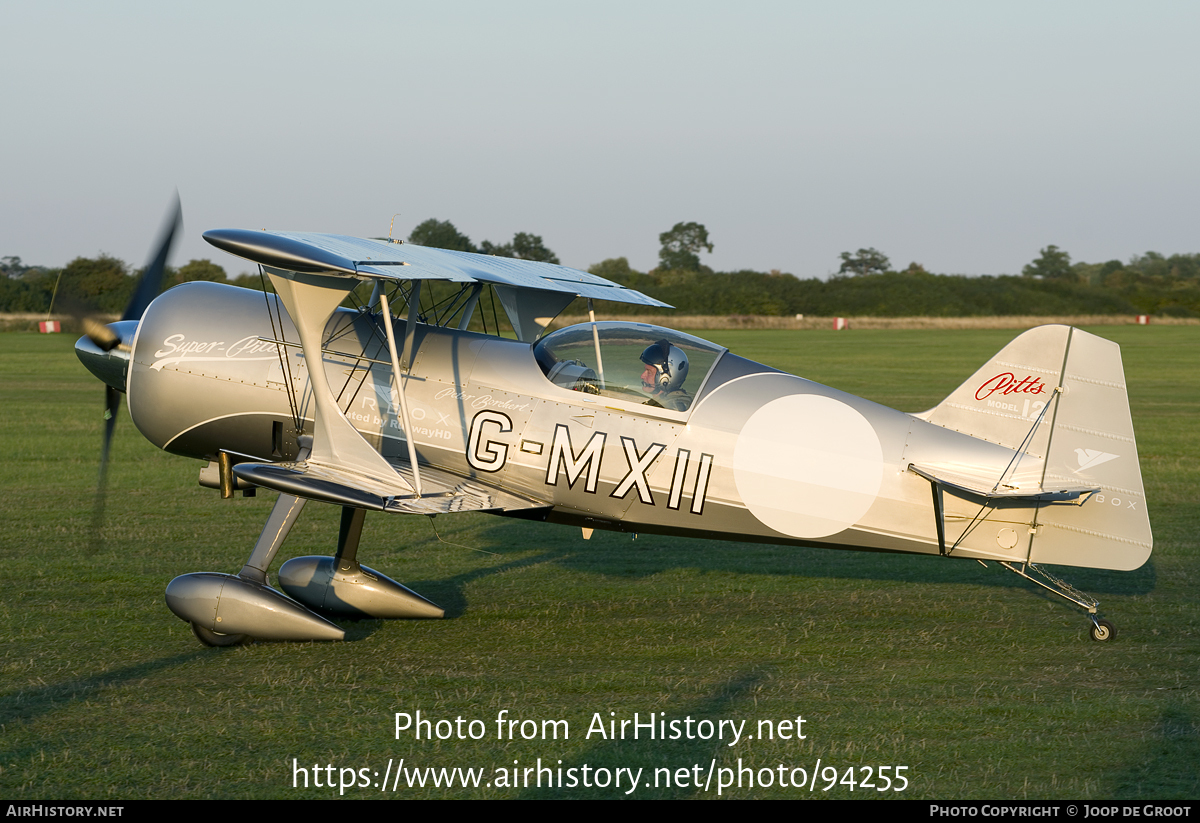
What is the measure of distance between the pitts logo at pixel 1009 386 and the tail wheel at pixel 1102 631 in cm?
168

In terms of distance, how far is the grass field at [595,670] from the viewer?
490cm

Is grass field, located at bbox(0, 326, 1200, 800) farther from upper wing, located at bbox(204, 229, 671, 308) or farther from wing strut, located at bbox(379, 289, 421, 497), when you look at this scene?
upper wing, located at bbox(204, 229, 671, 308)

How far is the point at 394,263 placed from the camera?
6.32 m

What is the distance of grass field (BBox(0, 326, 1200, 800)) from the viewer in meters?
4.90

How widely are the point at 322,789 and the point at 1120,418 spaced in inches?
211

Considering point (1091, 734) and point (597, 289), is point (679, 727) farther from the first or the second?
point (597, 289)

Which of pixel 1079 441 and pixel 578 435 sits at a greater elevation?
pixel 1079 441

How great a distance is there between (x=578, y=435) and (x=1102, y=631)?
3826mm

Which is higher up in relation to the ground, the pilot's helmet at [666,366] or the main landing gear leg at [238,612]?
the pilot's helmet at [666,366]

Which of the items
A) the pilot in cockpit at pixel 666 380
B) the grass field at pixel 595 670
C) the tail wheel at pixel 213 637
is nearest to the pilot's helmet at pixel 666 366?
the pilot in cockpit at pixel 666 380

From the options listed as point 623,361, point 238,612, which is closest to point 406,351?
point 623,361

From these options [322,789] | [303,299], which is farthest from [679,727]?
[303,299]

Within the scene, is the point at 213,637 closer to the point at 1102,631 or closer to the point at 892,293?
the point at 1102,631

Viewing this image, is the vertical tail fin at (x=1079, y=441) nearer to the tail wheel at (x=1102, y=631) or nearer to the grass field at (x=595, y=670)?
the tail wheel at (x=1102, y=631)
